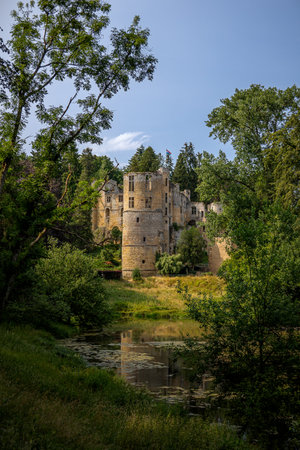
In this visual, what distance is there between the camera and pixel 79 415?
304 inches

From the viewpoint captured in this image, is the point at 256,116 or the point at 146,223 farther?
the point at 146,223

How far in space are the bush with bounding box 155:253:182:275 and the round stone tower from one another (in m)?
2.27

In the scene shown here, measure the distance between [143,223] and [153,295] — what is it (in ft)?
67.5

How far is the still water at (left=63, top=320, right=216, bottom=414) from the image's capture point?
1276cm

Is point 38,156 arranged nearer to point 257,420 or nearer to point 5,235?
point 5,235

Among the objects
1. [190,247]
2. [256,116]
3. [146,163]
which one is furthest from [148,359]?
[146,163]

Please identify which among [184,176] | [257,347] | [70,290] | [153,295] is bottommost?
[153,295]

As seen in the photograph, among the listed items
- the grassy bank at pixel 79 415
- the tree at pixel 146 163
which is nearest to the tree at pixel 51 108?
the grassy bank at pixel 79 415

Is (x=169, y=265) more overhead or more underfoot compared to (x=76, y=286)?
more underfoot

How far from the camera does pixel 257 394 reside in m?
9.35

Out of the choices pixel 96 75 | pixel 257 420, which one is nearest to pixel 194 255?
pixel 96 75

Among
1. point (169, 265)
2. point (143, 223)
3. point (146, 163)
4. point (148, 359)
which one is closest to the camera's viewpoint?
point (148, 359)

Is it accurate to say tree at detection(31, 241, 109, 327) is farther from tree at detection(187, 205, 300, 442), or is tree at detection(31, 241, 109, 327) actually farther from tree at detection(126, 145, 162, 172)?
tree at detection(126, 145, 162, 172)

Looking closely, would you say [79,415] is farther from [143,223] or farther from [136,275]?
[143,223]
